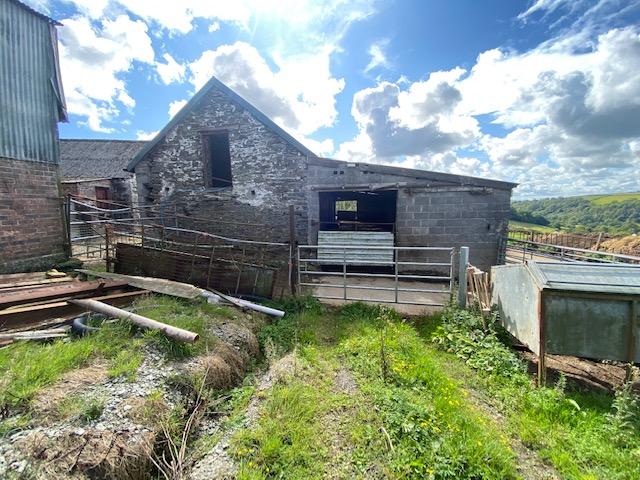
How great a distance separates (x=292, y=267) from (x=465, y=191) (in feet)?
18.0

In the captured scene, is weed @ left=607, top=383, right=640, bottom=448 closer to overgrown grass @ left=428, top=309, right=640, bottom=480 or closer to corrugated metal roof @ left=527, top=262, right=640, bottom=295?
overgrown grass @ left=428, top=309, right=640, bottom=480

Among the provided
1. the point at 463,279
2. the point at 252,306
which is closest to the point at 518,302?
the point at 463,279

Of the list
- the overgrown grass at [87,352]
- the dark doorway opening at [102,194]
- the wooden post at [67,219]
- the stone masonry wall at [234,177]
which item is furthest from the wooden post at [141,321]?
the dark doorway opening at [102,194]

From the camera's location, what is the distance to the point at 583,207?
7619cm

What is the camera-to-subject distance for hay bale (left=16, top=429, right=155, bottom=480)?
7.42 feet

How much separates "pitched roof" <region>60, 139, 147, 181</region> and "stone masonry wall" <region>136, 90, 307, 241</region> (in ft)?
42.1

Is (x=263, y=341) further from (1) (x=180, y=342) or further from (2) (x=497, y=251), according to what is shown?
(2) (x=497, y=251)

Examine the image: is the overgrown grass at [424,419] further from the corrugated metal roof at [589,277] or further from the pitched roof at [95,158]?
the pitched roof at [95,158]

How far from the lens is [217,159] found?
448 inches

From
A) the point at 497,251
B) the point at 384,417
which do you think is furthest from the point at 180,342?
the point at 497,251

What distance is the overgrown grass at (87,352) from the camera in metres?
2.94

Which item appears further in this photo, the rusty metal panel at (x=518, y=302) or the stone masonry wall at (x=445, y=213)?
the stone masonry wall at (x=445, y=213)

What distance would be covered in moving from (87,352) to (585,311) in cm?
630

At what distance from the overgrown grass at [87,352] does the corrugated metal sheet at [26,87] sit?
547 centimetres
